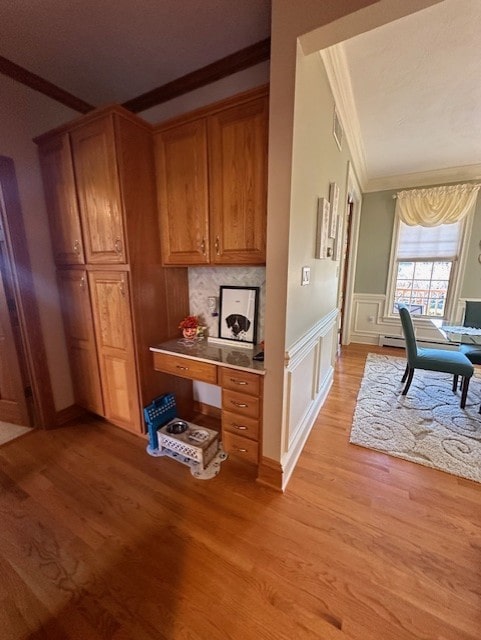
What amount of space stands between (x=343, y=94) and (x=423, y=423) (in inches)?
113

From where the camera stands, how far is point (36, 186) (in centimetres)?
205

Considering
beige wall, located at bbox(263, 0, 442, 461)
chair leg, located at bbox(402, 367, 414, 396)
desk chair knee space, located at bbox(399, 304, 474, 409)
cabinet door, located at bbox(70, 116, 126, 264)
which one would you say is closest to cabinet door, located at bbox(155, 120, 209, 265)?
cabinet door, located at bbox(70, 116, 126, 264)

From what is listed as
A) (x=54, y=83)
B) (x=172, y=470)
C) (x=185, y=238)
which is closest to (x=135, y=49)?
(x=54, y=83)

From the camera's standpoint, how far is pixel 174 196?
1.84 m

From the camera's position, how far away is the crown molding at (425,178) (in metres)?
3.69

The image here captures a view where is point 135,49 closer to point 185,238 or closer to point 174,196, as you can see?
point 174,196

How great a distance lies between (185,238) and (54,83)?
5.31 feet

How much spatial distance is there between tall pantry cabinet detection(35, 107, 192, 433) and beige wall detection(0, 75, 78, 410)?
0.07 m

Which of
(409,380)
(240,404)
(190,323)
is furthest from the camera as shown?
(409,380)

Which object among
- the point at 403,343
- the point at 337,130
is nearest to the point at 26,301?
the point at 337,130

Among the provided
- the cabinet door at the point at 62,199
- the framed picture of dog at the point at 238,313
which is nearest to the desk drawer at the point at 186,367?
the framed picture of dog at the point at 238,313

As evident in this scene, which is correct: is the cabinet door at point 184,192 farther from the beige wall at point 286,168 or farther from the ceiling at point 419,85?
the ceiling at point 419,85

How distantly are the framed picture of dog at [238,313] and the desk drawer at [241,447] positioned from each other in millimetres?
683

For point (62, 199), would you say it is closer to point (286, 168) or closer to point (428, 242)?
point (286, 168)
